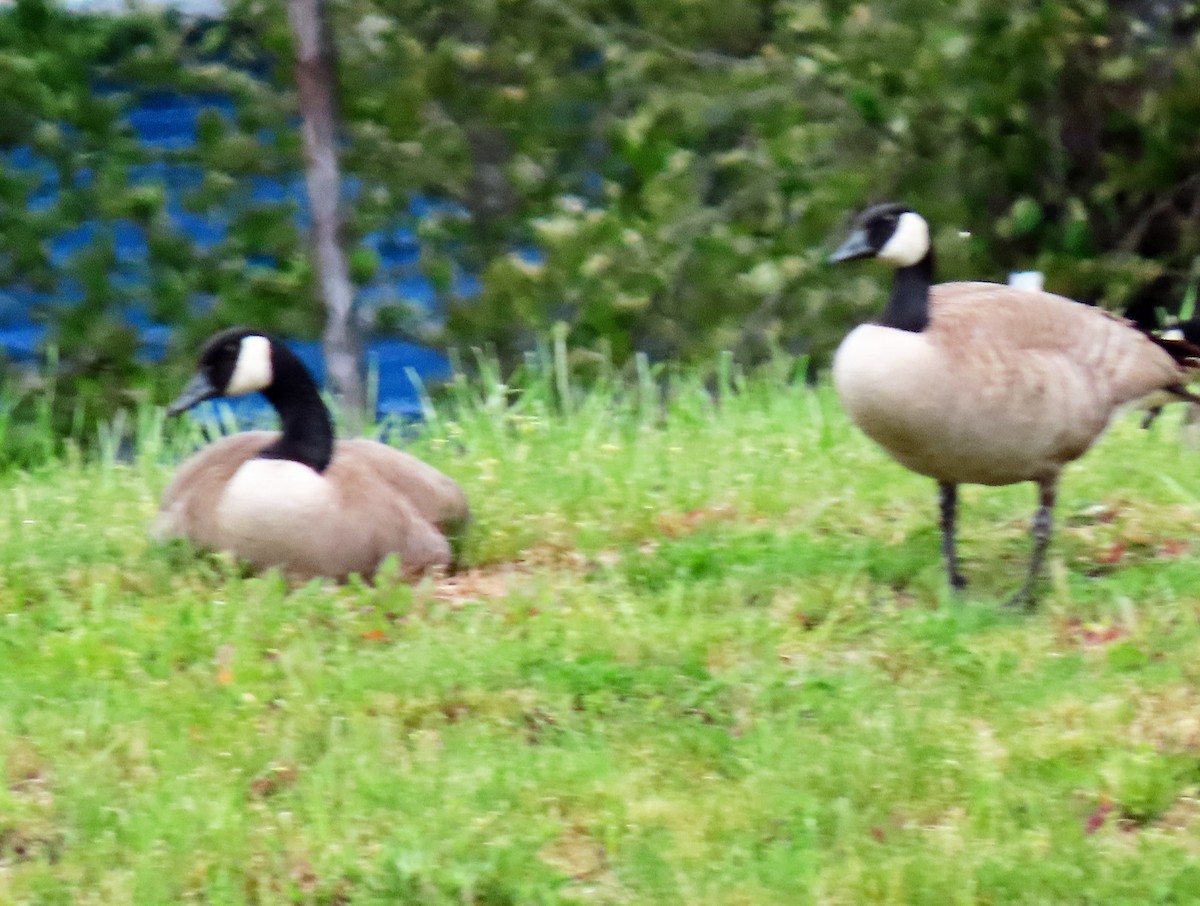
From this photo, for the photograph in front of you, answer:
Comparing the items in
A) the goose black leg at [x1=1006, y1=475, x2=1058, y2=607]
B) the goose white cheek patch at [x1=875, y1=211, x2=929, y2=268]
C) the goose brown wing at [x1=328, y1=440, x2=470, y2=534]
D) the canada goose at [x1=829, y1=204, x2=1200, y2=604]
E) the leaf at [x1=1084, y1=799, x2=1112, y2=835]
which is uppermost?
the goose white cheek patch at [x1=875, y1=211, x2=929, y2=268]

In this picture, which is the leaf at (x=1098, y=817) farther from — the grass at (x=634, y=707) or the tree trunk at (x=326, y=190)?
the tree trunk at (x=326, y=190)

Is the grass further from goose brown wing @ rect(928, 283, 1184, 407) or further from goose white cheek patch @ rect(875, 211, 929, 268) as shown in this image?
goose white cheek patch @ rect(875, 211, 929, 268)

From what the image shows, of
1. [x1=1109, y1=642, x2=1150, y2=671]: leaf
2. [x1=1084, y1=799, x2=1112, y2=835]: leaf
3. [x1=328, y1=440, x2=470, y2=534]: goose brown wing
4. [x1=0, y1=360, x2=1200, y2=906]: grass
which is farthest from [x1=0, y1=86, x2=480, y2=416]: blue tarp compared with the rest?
[x1=1084, y1=799, x2=1112, y2=835]: leaf

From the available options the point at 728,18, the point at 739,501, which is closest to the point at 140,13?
the point at 728,18

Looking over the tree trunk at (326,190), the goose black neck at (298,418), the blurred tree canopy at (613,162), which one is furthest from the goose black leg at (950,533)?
the tree trunk at (326,190)

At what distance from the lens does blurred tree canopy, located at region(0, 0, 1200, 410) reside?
34.0 ft

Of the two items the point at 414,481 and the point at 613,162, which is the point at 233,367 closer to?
the point at 414,481

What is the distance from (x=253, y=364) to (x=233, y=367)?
0.09 meters

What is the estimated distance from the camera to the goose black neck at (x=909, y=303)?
5.98m

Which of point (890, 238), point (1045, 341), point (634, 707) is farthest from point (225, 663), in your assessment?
point (1045, 341)

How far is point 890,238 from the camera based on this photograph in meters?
6.19

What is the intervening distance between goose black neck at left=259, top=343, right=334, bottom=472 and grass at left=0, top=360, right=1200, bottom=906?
1.57ft

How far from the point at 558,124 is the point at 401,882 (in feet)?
23.2

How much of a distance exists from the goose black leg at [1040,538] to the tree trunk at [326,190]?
4820 mm
